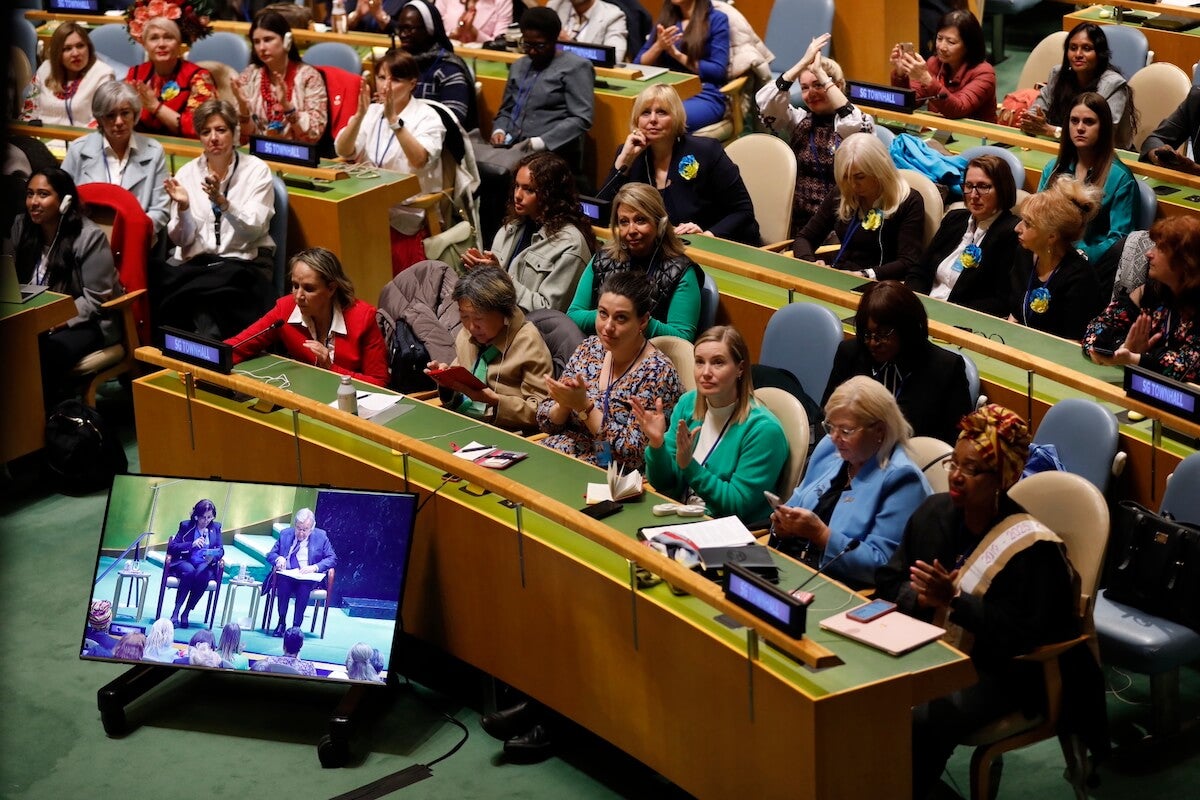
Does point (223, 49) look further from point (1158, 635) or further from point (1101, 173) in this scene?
point (1158, 635)

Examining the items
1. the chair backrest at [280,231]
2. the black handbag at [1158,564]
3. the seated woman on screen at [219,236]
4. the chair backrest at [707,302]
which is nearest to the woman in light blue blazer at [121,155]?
the seated woman on screen at [219,236]

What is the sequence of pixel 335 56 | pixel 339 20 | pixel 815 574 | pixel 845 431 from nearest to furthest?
pixel 815 574
pixel 845 431
pixel 335 56
pixel 339 20

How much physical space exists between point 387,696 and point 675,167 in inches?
99.5

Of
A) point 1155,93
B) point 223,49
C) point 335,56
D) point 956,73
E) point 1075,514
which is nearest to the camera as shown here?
point 1075,514

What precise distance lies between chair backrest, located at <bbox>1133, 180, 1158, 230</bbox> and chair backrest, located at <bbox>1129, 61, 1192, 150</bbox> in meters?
1.22

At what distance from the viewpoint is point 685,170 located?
5895mm

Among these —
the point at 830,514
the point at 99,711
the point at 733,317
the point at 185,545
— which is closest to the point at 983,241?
the point at 733,317

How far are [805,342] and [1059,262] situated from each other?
0.89 meters

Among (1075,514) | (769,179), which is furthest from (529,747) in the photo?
(769,179)

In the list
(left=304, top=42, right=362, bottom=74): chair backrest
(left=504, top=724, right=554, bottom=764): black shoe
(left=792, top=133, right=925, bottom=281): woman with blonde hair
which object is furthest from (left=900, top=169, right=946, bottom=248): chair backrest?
(left=304, top=42, right=362, bottom=74): chair backrest

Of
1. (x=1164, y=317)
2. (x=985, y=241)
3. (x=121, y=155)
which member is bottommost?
(x=1164, y=317)

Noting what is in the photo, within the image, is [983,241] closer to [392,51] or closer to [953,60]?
[953,60]

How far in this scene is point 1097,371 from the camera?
430cm

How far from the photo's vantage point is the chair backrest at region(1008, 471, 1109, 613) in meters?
3.51
